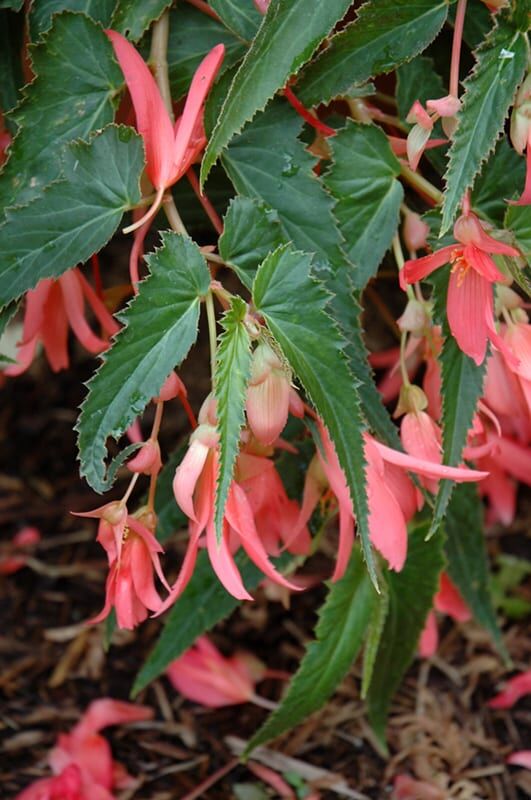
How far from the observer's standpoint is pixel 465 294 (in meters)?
0.63

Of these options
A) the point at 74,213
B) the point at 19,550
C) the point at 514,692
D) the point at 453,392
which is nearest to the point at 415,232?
the point at 453,392

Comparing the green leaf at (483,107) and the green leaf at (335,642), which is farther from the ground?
the green leaf at (483,107)

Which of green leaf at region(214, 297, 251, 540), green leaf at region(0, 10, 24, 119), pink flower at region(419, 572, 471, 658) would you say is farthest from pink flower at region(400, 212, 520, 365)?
pink flower at region(419, 572, 471, 658)

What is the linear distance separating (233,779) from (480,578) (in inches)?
12.4

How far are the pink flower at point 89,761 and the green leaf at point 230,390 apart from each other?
1.67 feet

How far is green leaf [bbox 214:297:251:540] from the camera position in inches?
20.9

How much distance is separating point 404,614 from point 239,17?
1.68 ft

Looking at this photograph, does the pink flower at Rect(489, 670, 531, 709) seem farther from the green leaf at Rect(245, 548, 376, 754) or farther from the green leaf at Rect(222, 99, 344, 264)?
the green leaf at Rect(222, 99, 344, 264)

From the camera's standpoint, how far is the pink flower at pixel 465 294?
24.0 inches

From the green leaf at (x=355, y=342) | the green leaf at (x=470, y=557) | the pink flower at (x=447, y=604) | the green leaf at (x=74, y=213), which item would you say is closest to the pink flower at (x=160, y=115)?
the green leaf at (x=74, y=213)

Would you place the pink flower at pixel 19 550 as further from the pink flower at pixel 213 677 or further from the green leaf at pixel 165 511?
the green leaf at pixel 165 511

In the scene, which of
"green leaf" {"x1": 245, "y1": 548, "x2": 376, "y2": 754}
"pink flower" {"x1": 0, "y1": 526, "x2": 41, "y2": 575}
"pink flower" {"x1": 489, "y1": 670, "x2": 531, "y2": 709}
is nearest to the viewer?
"green leaf" {"x1": 245, "y1": 548, "x2": 376, "y2": 754}

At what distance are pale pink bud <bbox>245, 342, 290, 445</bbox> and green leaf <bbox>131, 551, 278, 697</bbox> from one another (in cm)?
34

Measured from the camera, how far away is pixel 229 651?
1.17 meters
